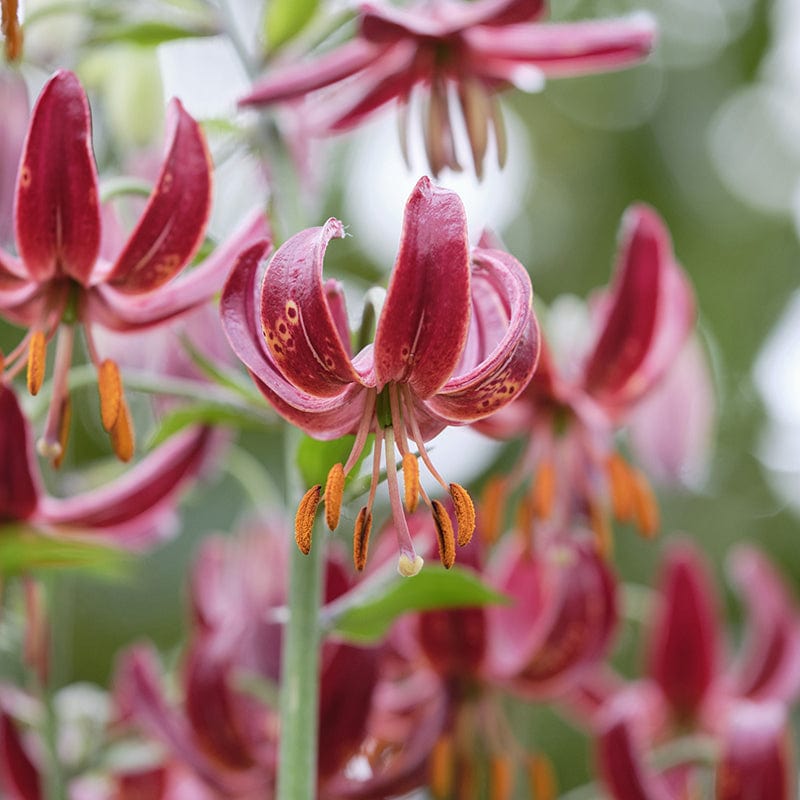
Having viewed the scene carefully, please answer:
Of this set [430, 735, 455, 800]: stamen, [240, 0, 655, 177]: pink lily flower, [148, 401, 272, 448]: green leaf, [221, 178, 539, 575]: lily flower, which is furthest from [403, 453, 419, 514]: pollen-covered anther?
[430, 735, 455, 800]: stamen

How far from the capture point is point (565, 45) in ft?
2.72

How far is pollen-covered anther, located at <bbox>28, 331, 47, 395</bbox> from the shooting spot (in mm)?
706

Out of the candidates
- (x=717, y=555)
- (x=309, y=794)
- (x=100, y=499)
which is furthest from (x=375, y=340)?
(x=717, y=555)

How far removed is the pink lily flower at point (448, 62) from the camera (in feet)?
2.58

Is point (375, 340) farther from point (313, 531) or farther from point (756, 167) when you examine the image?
point (756, 167)

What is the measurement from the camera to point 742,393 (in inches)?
158

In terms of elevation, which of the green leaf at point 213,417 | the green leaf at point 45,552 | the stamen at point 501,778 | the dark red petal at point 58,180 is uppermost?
the dark red petal at point 58,180

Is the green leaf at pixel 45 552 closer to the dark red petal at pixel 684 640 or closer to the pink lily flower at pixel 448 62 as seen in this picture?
the pink lily flower at pixel 448 62

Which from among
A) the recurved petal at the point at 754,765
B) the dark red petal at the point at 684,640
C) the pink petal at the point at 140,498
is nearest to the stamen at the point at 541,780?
the recurved petal at the point at 754,765

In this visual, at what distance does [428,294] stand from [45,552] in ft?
1.32

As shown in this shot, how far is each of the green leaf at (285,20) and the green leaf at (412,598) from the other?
0.38 metres

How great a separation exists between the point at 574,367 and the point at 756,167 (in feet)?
13.6

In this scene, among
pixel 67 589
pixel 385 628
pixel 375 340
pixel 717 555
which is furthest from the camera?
pixel 717 555

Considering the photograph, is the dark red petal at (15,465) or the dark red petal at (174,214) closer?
the dark red petal at (174,214)
